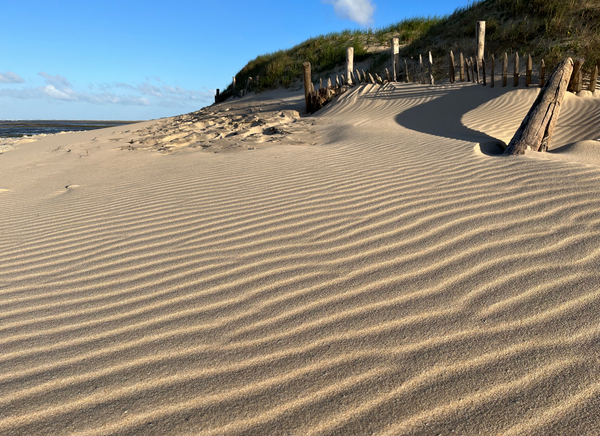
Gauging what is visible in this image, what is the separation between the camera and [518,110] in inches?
345

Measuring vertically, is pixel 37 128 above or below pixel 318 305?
above

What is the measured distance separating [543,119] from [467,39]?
45.5 feet

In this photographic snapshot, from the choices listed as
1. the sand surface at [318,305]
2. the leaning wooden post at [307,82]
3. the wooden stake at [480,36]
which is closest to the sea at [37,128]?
the leaning wooden post at [307,82]

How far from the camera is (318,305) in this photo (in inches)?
85.0

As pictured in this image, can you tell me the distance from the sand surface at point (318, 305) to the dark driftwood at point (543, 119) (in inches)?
20.6

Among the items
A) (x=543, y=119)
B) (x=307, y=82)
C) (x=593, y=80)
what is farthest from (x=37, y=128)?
(x=543, y=119)

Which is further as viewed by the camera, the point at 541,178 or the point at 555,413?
the point at 541,178

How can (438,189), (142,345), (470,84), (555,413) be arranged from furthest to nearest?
(470,84) → (438,189) → (142,345) → (555,413)

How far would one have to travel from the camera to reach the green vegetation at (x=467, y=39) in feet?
45.1

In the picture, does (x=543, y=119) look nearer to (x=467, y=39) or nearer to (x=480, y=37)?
(x=480, y=37)

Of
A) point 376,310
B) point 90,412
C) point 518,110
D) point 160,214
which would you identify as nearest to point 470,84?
point 518,110

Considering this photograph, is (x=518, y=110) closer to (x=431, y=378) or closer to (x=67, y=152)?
(x=431, y=378)

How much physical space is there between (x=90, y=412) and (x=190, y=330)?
58 cm

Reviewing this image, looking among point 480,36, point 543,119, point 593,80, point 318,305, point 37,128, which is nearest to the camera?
point 318,305
